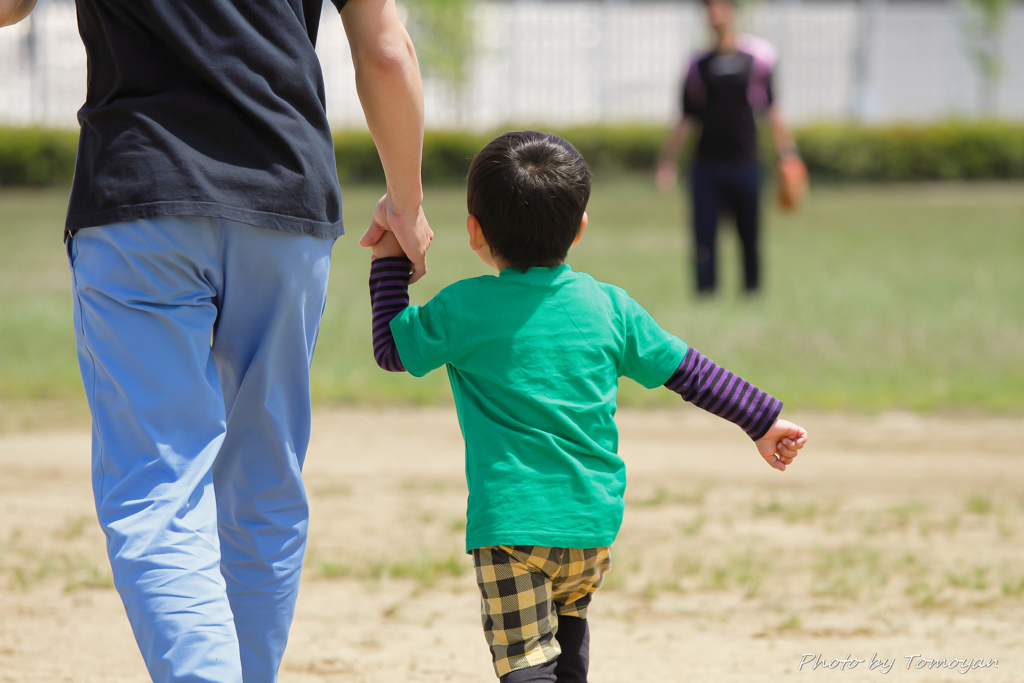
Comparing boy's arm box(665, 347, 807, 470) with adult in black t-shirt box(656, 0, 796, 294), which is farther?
adult in black t-shirt box(656, 0, 796, 294)

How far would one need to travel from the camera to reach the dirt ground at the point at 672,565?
2887 millimetres

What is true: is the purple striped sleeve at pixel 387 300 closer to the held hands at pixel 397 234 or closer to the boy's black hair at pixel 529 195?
the held hands at pixel 397 234

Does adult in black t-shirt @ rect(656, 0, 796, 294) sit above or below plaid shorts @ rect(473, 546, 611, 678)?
above

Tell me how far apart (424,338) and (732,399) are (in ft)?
2.02

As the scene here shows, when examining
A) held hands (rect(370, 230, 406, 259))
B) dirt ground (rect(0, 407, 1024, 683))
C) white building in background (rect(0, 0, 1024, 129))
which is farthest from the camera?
white building in background (rect(0, 0, 1024, 129))

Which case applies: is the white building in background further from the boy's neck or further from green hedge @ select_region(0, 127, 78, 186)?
the boy's neck

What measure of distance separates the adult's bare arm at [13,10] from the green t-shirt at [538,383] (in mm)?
875

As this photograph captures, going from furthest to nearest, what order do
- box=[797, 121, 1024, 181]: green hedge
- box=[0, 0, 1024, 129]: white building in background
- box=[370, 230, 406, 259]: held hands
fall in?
box=[0, 0, 1024, 129]: white building in background → box=[797, 121, 1024, 181]: green hedge → box=[370, 230, 406, 259]: held hands

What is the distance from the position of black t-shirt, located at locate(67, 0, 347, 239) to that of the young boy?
35 centimetres

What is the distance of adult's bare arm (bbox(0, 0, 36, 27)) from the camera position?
186 centimetres

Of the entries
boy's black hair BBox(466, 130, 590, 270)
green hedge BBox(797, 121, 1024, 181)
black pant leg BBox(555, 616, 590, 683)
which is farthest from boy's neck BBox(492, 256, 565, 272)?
green hedge BBox(797, 121, 1024, 181)

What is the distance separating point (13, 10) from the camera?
74.6 inches

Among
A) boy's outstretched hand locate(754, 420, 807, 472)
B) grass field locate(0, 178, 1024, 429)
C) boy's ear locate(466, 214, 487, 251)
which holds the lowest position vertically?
grass field locate(0, 178, 1024, 429)

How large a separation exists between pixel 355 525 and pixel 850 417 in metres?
3.02
